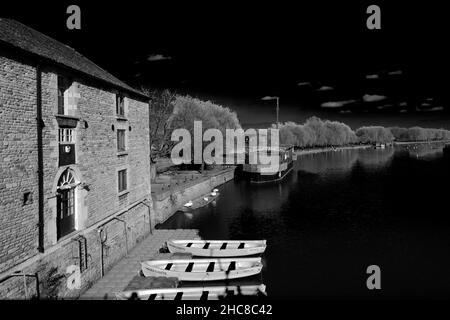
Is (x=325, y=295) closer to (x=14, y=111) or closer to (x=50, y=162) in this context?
(x=50, y=162)

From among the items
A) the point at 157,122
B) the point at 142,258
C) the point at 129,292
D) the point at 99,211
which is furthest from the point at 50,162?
the point at 157,122

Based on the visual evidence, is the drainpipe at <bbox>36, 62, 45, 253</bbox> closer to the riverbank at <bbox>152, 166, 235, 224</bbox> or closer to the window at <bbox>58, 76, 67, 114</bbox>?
the window at <bbox>58, 76, 67, 114</bbox>

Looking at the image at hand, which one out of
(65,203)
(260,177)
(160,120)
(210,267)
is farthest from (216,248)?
(260,177)

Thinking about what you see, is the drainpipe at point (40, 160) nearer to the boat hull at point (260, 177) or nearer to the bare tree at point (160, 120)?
the bare tree at point (160, 120)

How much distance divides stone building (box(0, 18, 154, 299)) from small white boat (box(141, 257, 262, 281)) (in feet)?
10.3

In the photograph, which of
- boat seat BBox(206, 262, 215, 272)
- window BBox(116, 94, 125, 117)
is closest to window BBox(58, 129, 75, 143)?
window BBox(116, 94, 125, 117)

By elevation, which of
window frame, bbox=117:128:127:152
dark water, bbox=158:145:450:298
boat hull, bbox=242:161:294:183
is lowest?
dark water, bbox=158:145:450:298

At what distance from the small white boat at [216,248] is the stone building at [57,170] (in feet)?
12.3

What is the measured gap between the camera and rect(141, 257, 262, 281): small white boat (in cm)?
2314

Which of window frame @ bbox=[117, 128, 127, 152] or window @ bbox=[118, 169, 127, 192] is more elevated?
window frame @ bbox=[117, 128, 127, 152]

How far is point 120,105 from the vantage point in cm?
2720

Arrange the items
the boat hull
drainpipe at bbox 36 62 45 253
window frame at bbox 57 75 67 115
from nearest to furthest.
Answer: drainpipe at bbox 36 62 45 253, window frame at bbox 57 75 67 115, the boat hull

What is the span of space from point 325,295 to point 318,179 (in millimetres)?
61117

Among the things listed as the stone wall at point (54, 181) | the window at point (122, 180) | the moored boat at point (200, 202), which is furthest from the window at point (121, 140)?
the moored boat at point (200, 202)
